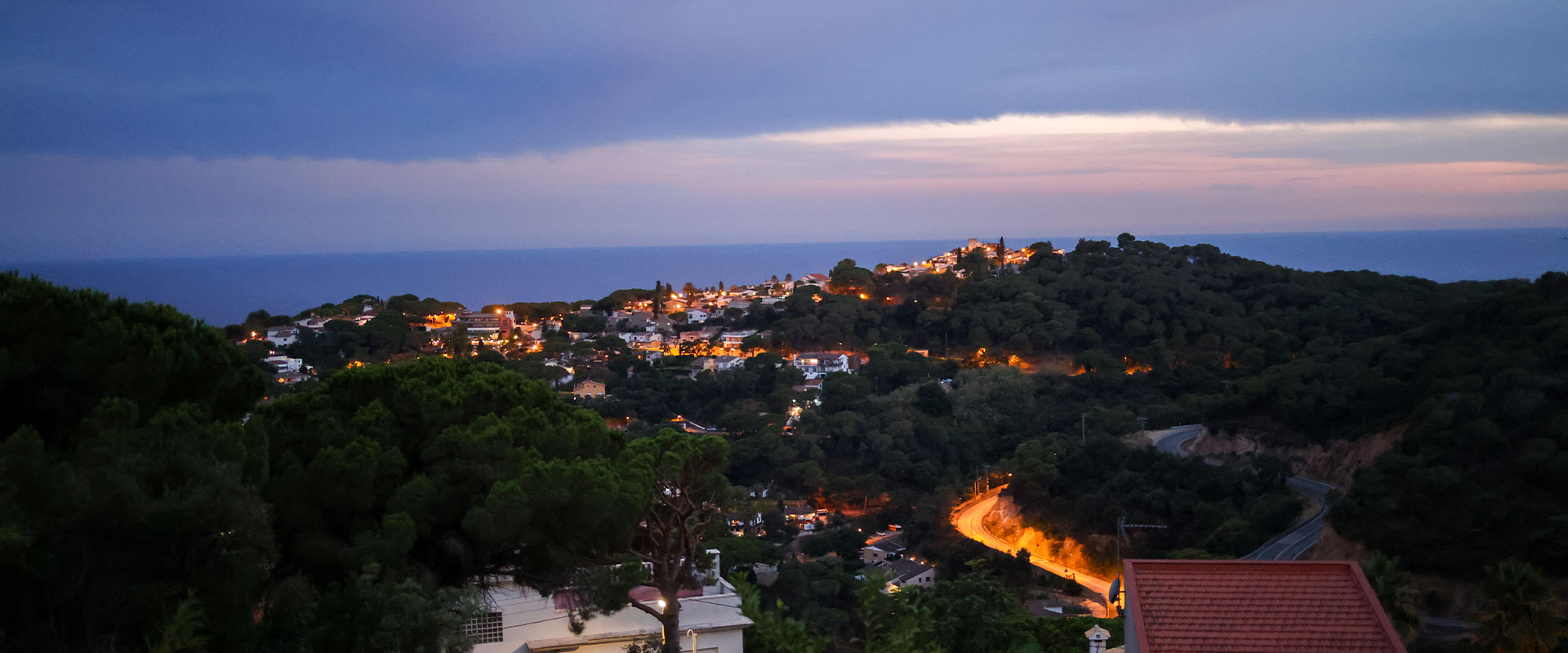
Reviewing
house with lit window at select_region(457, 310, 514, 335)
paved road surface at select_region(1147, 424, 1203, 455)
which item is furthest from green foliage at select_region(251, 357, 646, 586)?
house with lit window at select_region(457, 310, 514, 335)

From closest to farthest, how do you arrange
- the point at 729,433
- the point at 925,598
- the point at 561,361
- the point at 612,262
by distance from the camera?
1. the point at 925,598
2. the point at 729,433
3. the point at 561,361
4. the point at 612,262

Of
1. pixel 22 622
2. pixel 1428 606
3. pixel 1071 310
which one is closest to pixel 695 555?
pixel 22 622

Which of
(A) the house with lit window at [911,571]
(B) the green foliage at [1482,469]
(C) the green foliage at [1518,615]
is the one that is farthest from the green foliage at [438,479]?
(B) the green foliage at [1482,469]

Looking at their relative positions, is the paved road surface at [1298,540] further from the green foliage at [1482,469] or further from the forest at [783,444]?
the green foliage at [1482,469]

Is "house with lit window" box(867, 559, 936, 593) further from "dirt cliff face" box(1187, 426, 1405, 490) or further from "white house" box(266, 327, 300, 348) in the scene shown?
"white house" box(266, 327, 300, 348)

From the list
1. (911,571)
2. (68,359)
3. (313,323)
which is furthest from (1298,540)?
(313,323)

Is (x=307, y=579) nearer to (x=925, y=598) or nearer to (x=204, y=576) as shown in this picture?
(x=204, y=576)

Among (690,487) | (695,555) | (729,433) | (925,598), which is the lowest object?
(729,433)
